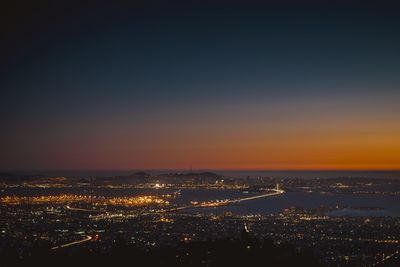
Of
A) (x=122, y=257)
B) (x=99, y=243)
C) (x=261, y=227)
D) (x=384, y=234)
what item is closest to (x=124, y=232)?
(x=99, y=243)

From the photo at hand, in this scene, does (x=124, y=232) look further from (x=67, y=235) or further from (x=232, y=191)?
(x=232, y=191)

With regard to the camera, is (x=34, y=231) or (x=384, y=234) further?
(x=384, y=234)

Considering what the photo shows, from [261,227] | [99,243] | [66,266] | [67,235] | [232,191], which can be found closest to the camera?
[66,266]

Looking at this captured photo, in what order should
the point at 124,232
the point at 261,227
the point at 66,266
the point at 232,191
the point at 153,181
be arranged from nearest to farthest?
1. the point at 66,266
2. the point at 124,232
3. the point at 261,227
4. the point at 232,191
5. the point at 153,181

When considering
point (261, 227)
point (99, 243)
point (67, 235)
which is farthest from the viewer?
point (261, 227)

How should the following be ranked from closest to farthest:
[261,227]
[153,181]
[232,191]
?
[261,227]
[232,191]
[153,181]

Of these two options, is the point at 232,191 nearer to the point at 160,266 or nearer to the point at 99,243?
the point at 99,243

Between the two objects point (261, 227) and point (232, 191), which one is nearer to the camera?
point (261, 227)

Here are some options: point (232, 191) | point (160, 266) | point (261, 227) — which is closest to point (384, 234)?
point (261, 227)
